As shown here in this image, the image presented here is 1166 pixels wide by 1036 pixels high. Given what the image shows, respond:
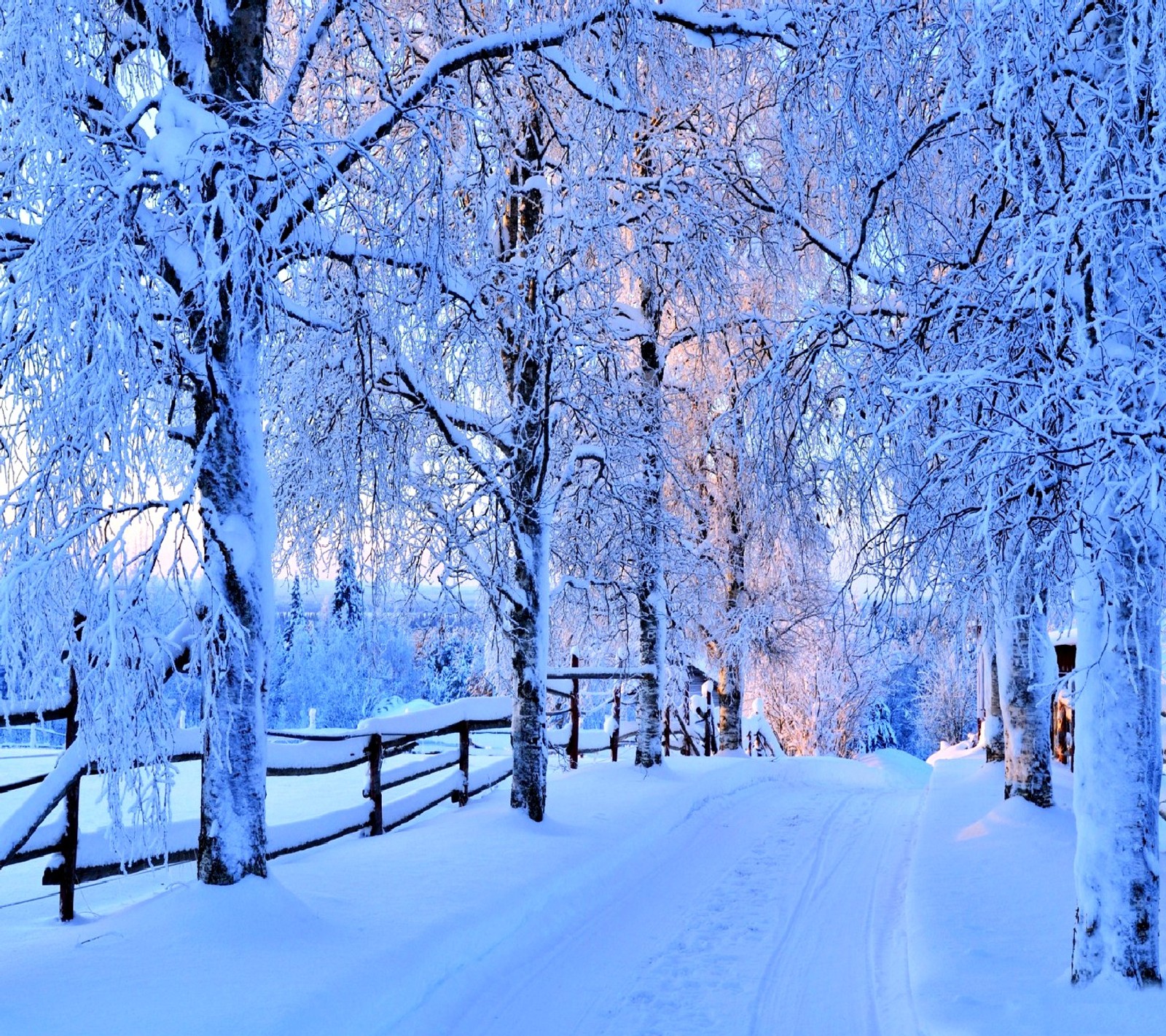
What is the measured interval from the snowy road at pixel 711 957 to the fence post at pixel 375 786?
2372 mm

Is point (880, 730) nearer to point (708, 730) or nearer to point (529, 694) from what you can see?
point (708, 730)

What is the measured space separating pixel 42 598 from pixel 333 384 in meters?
4.28

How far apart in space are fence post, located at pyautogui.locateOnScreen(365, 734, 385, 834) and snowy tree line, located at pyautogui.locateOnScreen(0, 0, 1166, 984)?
1.41 m

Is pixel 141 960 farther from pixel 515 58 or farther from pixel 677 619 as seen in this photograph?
pixel 677 619

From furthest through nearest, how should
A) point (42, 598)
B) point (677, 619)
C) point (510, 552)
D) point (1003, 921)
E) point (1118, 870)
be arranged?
point (677, 619), point (510, 552), point (1003, 921), point (1118, 870), point (42, 598)

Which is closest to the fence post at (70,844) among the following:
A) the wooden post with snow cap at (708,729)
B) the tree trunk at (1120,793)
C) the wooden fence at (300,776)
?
the wooden fence at (300,776)

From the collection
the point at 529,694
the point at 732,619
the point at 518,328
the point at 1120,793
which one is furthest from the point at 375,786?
the point at 732,619

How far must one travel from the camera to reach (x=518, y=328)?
8.55m

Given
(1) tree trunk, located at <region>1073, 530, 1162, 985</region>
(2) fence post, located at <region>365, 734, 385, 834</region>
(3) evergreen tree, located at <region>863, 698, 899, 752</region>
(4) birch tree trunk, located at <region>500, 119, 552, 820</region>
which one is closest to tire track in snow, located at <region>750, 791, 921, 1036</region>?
(1) tree trunk, located at <region>1073, 530, 1162, 985</region>

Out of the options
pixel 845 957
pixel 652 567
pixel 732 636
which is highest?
pixel 652 567

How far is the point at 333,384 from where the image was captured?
8.46 m

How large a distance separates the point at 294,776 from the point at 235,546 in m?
4.64

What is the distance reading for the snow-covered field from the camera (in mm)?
4684

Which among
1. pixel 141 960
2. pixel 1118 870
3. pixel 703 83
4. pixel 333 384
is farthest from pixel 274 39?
pixel 1118 870
